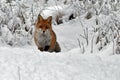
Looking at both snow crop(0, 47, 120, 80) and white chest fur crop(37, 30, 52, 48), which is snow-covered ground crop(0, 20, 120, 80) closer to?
snow crop(0, 47, 120, 80)

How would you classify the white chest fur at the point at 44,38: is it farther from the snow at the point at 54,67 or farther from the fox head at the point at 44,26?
the snow at the point at 54,67

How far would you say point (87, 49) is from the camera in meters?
8.59

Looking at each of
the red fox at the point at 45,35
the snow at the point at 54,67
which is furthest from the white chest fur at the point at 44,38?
the snow at the point at 54,67

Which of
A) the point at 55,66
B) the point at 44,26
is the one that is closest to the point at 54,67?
the point at 55,66

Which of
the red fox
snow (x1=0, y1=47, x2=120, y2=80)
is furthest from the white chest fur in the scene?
snow (x1=0, y1=47, x2=120, y2=80)

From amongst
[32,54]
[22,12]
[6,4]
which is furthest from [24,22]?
[32,54]

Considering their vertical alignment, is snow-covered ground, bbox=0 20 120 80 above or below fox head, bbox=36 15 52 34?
below

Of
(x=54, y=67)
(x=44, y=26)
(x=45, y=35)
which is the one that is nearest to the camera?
(x=54, y=67)

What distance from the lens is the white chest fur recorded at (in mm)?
8371

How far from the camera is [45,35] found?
8375mm

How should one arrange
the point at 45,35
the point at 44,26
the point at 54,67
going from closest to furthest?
the point at 54,67 → the point at 44,26 → the point at 45,35

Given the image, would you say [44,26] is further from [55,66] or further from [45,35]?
[55,66]

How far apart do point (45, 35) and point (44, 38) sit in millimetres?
73

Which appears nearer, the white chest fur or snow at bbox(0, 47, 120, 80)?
snow at bbox(0, 47, 120, 80)
